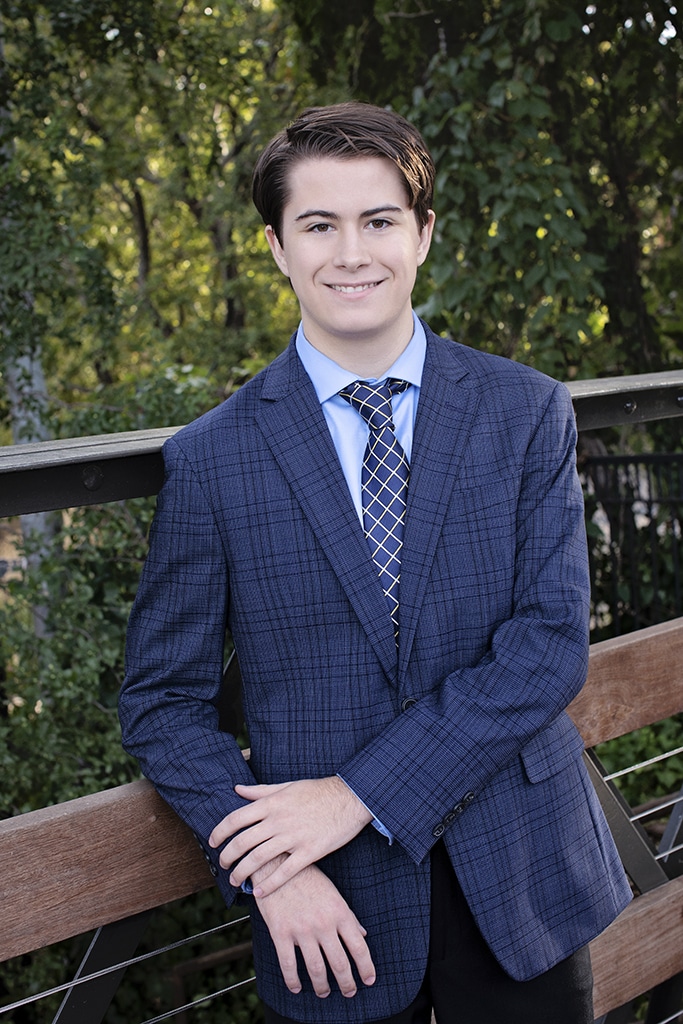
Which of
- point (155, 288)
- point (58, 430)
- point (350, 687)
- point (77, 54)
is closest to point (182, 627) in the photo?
point (350, 687)

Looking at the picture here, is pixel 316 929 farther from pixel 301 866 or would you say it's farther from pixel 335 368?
pixel 335 368

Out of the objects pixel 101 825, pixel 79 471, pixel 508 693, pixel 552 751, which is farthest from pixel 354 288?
pixel 101 825

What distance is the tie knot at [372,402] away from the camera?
1393 mm

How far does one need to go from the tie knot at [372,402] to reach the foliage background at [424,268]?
67.0 inches

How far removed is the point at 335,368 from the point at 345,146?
0.29m

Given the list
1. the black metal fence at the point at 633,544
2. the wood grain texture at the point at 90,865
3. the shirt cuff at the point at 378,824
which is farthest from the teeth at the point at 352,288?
the black metal fence at the point at 633,544

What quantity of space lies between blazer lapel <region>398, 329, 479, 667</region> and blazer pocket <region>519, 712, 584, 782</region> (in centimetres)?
23

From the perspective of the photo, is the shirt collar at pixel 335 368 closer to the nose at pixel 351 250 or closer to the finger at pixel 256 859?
the nose at pixel 351 250

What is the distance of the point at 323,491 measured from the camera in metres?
1.34

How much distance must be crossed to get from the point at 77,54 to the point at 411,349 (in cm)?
451

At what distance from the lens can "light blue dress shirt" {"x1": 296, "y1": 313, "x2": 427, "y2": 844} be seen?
1.40 meters

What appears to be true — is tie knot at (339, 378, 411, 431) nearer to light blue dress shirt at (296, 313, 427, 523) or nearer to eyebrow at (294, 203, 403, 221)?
light blue dress shirt at (296, 313, 427, 523)

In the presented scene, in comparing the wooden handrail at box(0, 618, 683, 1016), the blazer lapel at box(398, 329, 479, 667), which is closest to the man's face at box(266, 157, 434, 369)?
the blazer lapel at box(398, 329, 479, 667)

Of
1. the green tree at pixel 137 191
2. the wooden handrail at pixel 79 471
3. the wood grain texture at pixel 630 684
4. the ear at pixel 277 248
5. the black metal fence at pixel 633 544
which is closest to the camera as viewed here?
the wooden handrail at pixel 79 471
